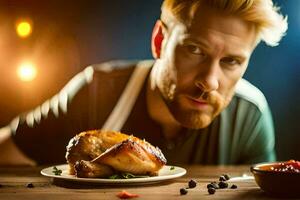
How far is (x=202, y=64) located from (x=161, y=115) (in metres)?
0.41

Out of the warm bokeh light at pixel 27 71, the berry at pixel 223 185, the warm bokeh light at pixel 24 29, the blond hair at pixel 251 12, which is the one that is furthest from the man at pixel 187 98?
the berry at pixel 223 185

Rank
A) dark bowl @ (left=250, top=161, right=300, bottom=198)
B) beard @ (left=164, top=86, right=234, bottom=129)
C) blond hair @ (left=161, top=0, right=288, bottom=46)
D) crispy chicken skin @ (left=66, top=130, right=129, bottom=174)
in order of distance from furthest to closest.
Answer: beard @ (left=164, top=86, right=234, bottom=129)
blond hair @ (left=161, top=0, right=288, bottom=46)
crispy chicken skin @ (left=66, top=130, right=129, bottom=174)
dark bowl @ (left=250, top=161, right=300, bottom=198)

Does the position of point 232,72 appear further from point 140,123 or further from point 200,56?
point 140,123

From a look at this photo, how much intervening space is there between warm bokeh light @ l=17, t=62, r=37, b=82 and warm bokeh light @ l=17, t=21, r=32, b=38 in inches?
7.1

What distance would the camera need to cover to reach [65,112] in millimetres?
3795

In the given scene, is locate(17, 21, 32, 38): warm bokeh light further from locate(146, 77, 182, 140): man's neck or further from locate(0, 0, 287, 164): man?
locate(146, 77, 182, 140): man's neck

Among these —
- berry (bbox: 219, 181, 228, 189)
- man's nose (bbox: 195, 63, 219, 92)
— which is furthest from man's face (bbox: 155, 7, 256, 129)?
berry (bbox: 219, 181, 228, 189)

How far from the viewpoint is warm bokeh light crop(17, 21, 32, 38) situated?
3824 mm

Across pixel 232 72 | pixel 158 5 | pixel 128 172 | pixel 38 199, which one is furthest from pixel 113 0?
pixel 38 199

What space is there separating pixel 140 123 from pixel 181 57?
48 cm

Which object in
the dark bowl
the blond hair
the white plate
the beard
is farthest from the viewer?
the beard

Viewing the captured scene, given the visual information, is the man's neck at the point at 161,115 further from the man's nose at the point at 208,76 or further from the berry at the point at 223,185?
the berry at the point at 223,185

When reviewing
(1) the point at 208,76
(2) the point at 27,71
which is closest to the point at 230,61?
(1) the point at 208,76

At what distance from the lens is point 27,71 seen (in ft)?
12.6
